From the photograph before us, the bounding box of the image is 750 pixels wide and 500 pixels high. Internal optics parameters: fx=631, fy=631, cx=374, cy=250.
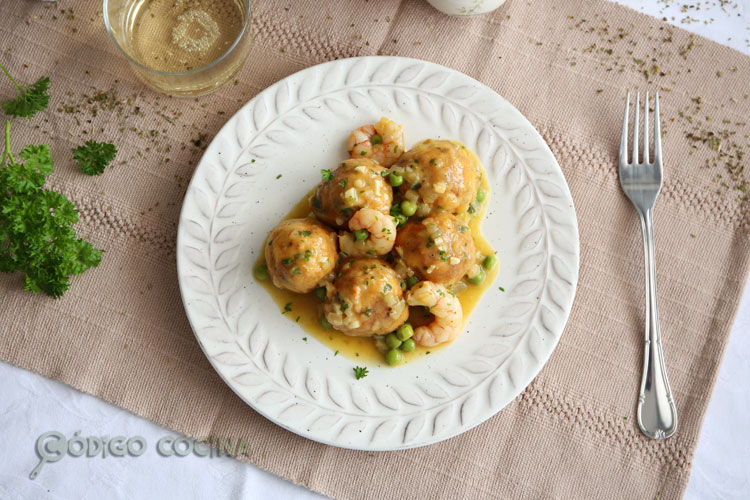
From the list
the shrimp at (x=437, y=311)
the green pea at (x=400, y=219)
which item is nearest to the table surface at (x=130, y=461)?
the shrimp at (x=437, y=311)

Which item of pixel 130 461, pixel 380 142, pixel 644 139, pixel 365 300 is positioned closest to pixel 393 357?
pixel 365 300

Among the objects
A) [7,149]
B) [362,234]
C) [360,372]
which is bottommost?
[360,372]

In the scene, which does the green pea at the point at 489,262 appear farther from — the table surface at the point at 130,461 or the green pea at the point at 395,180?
the table surface at the point at 130,461

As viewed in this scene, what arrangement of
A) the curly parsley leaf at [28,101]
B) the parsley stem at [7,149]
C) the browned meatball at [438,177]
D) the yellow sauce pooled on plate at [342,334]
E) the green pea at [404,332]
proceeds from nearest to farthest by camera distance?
1. the browned meatball at [438,177]
2. the green pea at [404,332]
3. the yellow sauce pooled on plate at [342,334]
4. the parsley stem at [7,149]
5. the curly parsley leaf at [28,101]

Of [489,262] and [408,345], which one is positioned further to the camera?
[489,262]

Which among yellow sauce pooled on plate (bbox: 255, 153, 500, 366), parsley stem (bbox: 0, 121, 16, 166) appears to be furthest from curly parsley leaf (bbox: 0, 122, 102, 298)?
yellow sauce pooled on plate (bbox: 255, 153, 500, 366)

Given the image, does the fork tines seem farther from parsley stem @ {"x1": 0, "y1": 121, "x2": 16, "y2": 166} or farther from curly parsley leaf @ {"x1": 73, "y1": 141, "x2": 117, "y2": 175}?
parsley stem @ {"x1": 0, "y1": 121, "x2": 16, "y2": 166}

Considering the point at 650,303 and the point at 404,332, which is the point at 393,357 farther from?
the point at 650,303

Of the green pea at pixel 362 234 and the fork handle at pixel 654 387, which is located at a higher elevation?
the green pea at pixel 362 234
